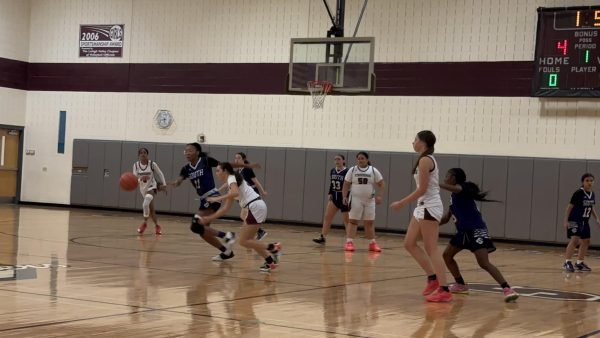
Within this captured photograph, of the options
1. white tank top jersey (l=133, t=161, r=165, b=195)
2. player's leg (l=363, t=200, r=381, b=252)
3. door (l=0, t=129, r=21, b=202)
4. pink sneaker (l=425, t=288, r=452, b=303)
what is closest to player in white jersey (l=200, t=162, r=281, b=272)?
pink sneaker (l=425, t=288, r=452, b=303)

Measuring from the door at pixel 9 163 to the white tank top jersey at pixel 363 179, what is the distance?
15.5 metres

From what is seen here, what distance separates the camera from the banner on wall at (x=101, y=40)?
92.3 feet

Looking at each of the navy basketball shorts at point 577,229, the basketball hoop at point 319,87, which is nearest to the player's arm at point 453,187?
the navy basketball shorts at point 577,229

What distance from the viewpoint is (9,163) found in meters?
29.0

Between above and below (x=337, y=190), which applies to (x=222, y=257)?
below

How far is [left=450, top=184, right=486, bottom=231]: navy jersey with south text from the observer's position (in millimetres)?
10930

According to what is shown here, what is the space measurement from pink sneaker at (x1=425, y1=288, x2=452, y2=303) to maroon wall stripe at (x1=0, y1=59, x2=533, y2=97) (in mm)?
13385

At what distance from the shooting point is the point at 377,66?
24625 millimetres

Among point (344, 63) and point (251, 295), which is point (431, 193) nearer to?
point (251, 295)

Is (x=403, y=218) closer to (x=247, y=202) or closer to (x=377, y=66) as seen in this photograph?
(x=377, y=66)

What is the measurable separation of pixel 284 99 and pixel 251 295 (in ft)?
52.2

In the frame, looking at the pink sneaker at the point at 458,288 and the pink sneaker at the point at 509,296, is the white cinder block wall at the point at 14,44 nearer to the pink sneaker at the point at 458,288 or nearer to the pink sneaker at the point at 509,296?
the pink sneaker at the point at 458,288


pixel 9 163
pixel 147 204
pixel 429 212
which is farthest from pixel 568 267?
pixel 9 163

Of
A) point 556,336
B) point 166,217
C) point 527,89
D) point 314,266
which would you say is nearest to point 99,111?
point 166,217
